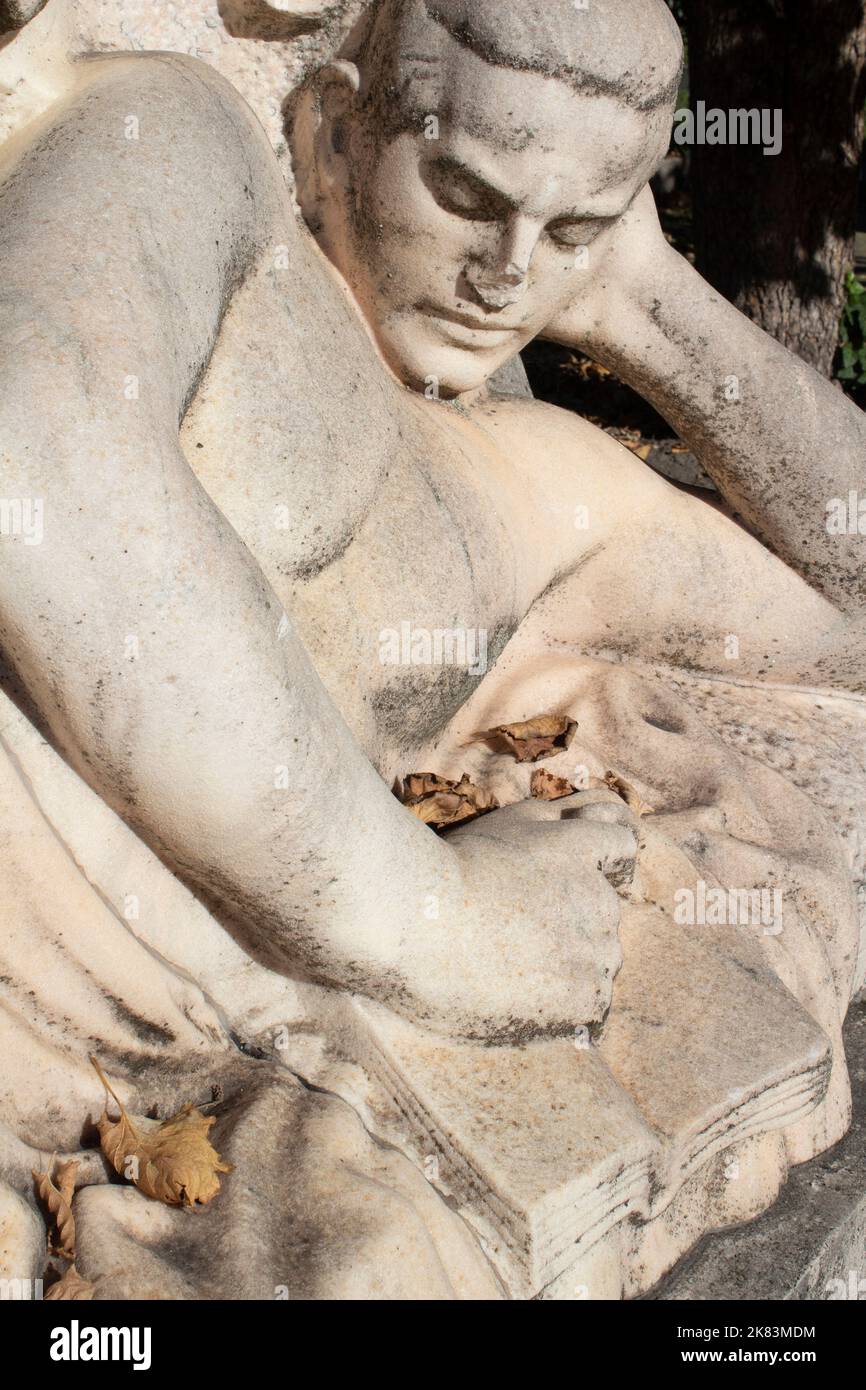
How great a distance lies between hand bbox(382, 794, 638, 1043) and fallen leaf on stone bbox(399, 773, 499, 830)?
0.66 ft

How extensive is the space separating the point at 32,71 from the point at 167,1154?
140cm

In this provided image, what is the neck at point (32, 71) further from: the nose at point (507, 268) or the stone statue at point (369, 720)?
the nose at point (507, 268)

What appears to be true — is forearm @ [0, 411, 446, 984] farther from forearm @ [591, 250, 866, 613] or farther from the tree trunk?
the tree trunk

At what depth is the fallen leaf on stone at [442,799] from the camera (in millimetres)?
2352

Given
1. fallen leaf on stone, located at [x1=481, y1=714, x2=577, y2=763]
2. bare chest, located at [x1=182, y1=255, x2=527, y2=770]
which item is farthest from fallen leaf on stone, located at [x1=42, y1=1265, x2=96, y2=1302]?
fallen leaf on stone, located at [x1=481, y1=714, x2=577, y2=763]

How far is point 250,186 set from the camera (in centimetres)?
200

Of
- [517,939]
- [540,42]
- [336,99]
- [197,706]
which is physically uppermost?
[540,42]

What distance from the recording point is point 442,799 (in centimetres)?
237

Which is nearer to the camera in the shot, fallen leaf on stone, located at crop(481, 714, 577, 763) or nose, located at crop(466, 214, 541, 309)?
nose, located at crop(466, 214, 541, 309)

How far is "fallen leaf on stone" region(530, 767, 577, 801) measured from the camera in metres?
2.47

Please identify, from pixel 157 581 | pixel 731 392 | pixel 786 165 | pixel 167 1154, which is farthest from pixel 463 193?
pixel 786 165

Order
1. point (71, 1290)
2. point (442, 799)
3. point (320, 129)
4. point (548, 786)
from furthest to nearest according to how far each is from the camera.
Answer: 1. point (548, 786)
2. point (442, 799)
3. point (320, 129)
4. point (71, 1290)

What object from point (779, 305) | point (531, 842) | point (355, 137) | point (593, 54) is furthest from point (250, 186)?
point (779, 305)

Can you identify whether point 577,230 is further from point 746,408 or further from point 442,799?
point 442,799
